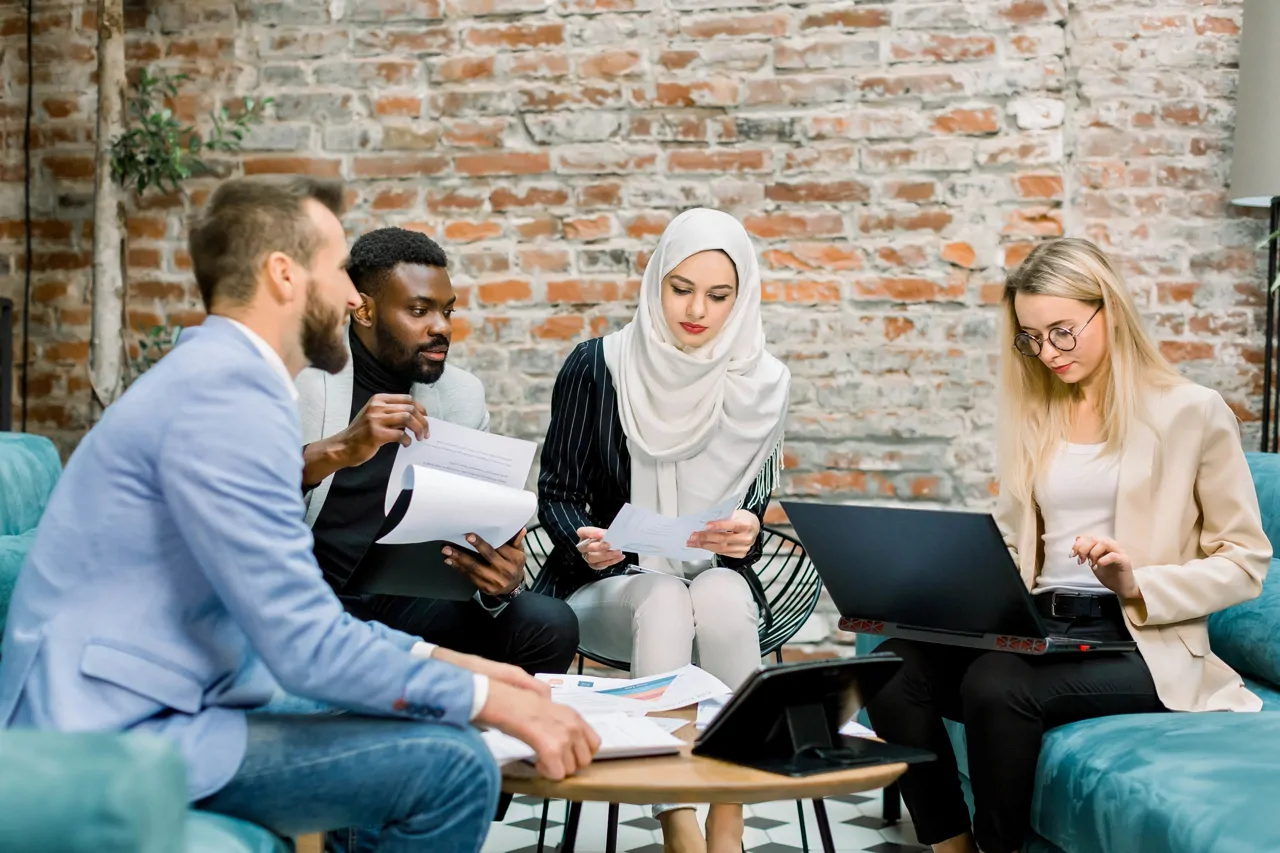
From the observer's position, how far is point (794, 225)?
358 cm

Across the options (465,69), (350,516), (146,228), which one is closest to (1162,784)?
(350,516)

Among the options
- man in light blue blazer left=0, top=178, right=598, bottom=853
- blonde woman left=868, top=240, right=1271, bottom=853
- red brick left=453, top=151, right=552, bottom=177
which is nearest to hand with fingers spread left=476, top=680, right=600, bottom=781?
man in light blue blazer left=0, top=178, right=598, bottom=853

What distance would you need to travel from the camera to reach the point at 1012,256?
3502 mm

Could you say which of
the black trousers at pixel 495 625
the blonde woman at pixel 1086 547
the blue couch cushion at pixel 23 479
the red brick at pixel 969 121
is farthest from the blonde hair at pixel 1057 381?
the blue couch cushion at pixel 23 479

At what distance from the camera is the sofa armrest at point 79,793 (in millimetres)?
992

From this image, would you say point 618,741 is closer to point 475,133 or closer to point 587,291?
point 587,291

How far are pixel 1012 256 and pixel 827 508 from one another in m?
1.65

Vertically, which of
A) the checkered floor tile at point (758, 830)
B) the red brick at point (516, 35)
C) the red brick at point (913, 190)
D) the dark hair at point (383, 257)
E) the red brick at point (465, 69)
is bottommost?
the checkered floor tile at point (758, 830)

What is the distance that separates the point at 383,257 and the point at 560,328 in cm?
107

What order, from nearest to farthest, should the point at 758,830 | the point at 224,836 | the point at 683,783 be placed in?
the point at 224,836, the point at 683,783, the point at 758,830

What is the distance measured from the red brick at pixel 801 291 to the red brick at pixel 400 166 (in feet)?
3.34

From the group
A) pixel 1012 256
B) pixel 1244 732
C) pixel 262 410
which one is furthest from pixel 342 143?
pixel 1244 732

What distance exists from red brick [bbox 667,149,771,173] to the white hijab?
31.5 inches

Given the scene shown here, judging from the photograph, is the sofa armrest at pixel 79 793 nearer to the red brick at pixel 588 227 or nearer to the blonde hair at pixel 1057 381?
the blonde hair at pixel 1057 381
